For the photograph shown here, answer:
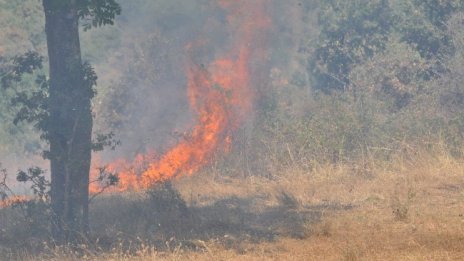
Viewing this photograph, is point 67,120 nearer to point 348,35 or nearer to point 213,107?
point 213,107

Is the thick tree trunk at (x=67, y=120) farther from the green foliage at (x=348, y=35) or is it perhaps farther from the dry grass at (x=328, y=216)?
the green foliage at (x=348, y=35)

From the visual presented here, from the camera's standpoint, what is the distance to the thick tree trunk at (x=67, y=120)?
1471cm

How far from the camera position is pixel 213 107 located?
24484mm

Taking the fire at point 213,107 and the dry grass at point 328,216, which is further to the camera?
the fire at point 213,107

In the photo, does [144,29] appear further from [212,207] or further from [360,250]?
[360,250]

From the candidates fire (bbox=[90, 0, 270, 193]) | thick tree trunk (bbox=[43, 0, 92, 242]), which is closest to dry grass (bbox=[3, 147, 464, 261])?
fire (bbox=[90, 0, 270, 193])

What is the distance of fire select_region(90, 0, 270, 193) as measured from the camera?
2222 cm

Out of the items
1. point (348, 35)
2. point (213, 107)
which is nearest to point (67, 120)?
point (213, 107)

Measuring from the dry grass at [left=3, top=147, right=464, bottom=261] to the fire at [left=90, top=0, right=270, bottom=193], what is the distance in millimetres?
1492

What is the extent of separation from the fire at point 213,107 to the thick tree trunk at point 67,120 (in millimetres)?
3902

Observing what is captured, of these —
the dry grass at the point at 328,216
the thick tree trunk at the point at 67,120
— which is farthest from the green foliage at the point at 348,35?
the thick tree trunk at the point at 67,120

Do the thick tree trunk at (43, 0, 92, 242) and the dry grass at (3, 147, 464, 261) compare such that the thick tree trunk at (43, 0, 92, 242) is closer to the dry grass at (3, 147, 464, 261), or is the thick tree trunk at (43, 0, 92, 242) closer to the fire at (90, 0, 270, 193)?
the dry grass at (3, 147, 464, 261)

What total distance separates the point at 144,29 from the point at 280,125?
1560 cm

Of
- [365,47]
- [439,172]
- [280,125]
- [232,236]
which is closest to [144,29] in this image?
[365,47]
